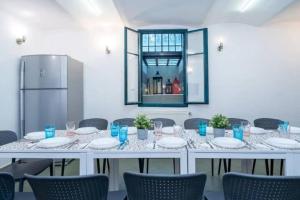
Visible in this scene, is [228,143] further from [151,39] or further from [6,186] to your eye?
[151,39]

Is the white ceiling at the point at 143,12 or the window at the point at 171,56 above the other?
the white ceiling at the point at 143,12

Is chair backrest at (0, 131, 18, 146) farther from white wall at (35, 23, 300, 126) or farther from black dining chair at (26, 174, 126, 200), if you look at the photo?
white wall at (35, 23, 300, 126)

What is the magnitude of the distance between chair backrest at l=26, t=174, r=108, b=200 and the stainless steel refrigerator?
234 centimetres

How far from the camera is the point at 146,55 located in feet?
14.1

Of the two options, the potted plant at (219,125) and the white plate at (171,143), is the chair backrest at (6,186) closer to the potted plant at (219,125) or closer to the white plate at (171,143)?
the white plate at (171,143)

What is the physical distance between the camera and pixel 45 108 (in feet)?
11.0

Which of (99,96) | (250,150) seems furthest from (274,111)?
(99,96)

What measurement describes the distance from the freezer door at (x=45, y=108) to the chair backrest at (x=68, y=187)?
2313 millimetres

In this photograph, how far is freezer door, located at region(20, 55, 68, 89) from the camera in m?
3.30

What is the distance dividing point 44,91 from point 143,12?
203 centimetres

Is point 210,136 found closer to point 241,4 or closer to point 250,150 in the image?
point 250,150

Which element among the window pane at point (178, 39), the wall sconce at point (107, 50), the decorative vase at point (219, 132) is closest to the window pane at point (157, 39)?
the window pane at point (178, 39)

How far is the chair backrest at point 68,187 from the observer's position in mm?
1094

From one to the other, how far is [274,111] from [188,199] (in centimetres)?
351
